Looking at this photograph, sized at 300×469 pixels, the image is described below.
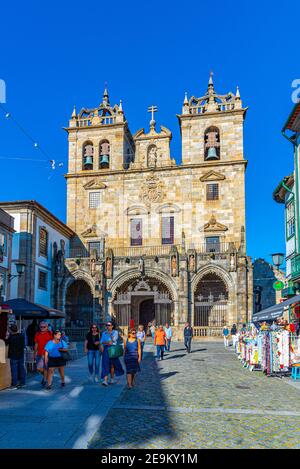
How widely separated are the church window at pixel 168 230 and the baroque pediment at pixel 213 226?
2701 millimetres

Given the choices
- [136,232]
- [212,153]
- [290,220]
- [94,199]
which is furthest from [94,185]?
[290,220]

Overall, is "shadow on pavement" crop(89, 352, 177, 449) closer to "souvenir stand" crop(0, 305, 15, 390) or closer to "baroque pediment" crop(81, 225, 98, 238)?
"souvenir stand" crop(0, 305, 15, 390)

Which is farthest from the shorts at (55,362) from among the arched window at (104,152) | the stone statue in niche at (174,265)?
the arched window at (104,152)

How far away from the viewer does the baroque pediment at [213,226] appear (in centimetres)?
3503

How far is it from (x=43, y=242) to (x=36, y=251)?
1656 mm

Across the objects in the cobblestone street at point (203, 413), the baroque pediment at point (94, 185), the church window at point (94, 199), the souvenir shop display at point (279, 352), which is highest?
the baroque pediment at point (94, 185)

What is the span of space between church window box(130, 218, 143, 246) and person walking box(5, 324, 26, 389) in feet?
82.7

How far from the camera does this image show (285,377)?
46.5 ft

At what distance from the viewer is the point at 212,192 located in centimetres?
3597

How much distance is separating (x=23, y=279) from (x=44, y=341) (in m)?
17.7

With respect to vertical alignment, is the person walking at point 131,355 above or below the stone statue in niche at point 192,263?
below

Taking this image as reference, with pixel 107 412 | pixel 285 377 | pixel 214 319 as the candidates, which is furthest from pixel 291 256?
pixel 107 412

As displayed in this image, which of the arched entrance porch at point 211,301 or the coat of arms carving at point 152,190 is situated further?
the coat of arms carving at point 152,190

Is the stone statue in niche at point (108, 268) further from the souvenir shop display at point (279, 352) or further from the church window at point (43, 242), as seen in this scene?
the souvenir shop display at point (279, 352)
